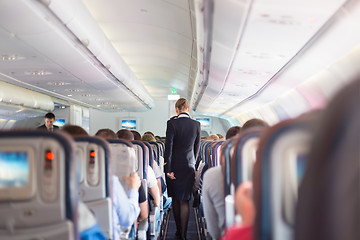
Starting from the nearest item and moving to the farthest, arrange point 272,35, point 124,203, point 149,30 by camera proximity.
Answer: point 124,203 → point 272,35 → point 149,30

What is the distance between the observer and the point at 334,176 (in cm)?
97

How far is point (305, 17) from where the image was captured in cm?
396

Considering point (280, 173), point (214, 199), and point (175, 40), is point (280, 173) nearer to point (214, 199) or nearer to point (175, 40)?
point (214, 199)

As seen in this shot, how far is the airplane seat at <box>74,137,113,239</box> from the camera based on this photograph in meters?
2.84

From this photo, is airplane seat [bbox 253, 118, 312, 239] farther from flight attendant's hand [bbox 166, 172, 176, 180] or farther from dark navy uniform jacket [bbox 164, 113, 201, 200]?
flight attendant's hand [bbox 166, 172, 176, 180]

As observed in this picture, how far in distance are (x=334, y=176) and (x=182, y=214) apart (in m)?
5.70

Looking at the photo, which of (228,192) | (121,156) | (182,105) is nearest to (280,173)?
(228,192)

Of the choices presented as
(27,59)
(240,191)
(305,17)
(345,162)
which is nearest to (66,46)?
(27,59)

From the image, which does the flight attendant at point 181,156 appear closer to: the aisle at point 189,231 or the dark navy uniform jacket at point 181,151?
the dark navy uniform jacket at point 181,151

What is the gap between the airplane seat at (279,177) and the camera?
1.31 meters

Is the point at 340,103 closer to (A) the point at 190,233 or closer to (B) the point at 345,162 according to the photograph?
(B) the point at 345,162

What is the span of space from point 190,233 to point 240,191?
563 cm

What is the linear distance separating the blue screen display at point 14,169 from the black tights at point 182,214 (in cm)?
484

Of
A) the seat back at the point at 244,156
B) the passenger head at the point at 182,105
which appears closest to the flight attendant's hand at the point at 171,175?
the passenger head at the point at 182,105
